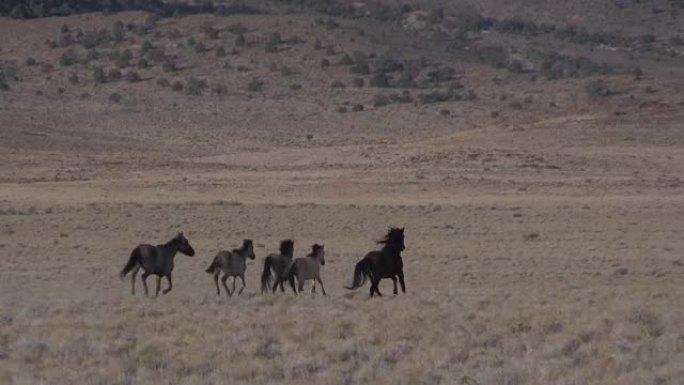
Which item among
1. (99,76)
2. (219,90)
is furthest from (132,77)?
(219,90)

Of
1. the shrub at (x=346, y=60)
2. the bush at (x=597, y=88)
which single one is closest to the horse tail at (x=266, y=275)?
the bush at (x=597, y=88)

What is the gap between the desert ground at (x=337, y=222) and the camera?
45.7 feet

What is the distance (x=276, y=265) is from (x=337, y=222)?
1314 cm

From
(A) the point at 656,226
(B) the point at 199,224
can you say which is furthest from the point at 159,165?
(A) the point at 656,226

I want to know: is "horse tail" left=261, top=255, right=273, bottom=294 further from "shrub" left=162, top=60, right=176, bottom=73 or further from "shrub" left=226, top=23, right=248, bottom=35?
"shrub" left=226, top=23, right=248, bottom=35

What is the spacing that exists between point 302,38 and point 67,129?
90.1ft

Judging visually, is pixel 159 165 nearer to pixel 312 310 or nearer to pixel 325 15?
pixel 312 310

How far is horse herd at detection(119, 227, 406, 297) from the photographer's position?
65.8 ft

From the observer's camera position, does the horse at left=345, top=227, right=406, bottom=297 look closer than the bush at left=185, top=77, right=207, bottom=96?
Yes

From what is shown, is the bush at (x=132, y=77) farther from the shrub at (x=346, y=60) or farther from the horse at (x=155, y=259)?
the horse at (x=155, y=259)

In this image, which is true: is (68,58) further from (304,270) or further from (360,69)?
(304,270)

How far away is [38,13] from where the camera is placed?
9231 centimetres

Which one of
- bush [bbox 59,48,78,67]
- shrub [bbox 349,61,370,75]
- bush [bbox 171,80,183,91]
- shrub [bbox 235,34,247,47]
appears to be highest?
shrub [bbox 235,34,247,47]

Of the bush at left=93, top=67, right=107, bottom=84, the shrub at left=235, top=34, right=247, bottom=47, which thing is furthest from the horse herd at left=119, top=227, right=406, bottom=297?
the shrub at left=235, top=34, right=247, bottom=47
